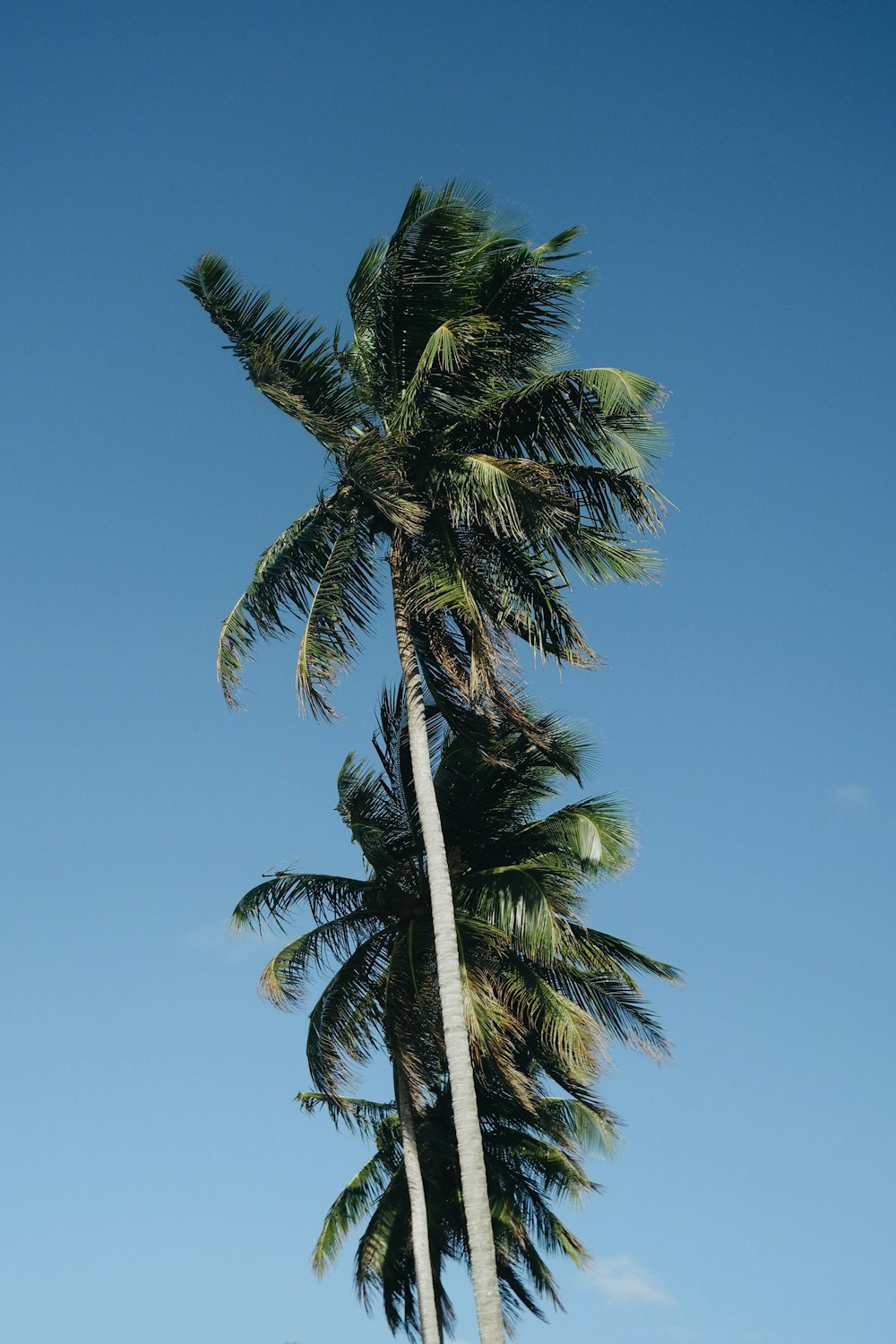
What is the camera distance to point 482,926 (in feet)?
59.1

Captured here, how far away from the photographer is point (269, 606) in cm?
1847

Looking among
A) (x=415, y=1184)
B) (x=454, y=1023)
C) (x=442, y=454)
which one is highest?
(x=442, y=454)

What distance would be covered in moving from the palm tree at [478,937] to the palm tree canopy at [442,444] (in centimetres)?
195

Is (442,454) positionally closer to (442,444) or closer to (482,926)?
(442,444)

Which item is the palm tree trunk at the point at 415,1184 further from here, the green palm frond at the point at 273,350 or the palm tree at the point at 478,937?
the green palm frond at the point at 273,350

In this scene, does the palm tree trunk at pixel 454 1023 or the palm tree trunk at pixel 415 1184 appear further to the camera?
the palm tree trunk at pixel 415 1184

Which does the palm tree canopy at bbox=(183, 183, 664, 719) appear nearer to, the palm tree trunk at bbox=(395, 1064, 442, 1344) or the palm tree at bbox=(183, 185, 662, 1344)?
the palm tree at bbox=(183, 185, 662, 1344)

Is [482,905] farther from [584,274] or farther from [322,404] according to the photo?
[584,274]

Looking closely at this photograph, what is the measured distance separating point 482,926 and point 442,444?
20.0 ft

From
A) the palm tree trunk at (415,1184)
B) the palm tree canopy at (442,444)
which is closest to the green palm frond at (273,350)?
the palm tree canopy at (442,444)

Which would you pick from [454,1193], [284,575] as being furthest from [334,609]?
[454,1193]

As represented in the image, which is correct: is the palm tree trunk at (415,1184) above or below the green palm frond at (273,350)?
below

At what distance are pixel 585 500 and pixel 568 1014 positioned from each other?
640 centimetres

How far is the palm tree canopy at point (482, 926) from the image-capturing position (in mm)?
18094
